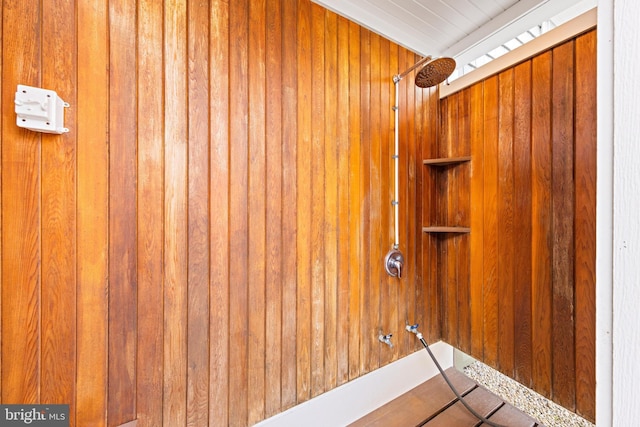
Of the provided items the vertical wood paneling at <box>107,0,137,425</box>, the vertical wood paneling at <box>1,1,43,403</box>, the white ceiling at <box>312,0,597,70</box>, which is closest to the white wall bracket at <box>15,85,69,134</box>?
the vertical wood paneling at <box>1,1,43,403</box>

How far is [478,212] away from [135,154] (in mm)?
1841

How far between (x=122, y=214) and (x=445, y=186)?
186cm

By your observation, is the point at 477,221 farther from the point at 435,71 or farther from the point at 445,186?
the point at 435,71

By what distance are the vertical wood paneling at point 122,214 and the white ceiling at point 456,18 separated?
38.4 inches

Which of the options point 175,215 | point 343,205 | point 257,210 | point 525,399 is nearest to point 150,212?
point 175,215

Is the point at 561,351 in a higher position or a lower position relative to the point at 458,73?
lower

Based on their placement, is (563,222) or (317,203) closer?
(563,222)

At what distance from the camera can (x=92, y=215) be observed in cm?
90

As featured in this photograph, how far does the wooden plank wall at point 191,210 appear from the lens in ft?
2.74

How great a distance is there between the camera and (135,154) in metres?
0.97

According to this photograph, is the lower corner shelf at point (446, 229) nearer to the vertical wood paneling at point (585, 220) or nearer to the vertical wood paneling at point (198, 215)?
the vertical wood paneling at point (585, 220)
